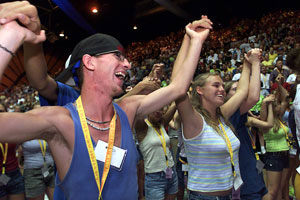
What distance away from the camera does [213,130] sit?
6.50 feet

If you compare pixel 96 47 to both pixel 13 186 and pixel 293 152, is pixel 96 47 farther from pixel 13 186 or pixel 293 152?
pixel 293 152

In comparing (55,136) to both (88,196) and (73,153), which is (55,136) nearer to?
(73,153)

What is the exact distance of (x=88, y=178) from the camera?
44.6 inches

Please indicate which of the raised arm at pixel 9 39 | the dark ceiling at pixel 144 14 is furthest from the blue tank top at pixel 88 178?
the dark ceiling at pixel 144 14

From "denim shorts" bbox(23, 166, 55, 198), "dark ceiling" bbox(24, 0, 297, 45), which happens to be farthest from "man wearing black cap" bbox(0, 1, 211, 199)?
"dark ceiling" bbox(24, 0, 297, 45)

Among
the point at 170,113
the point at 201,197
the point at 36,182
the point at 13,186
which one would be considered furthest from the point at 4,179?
the point at 201,197

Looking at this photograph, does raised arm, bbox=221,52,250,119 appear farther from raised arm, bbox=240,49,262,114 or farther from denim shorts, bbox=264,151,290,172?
denim shorts, bbox=264,151,290,172

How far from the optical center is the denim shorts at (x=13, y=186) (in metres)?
3.03

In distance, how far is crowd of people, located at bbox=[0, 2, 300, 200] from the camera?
112 centimetres

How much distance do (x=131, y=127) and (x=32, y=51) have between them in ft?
2.04

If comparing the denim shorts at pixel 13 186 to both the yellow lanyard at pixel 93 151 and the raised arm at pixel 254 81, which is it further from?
the raised arm at pixel 254 81

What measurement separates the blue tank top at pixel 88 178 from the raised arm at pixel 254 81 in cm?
152

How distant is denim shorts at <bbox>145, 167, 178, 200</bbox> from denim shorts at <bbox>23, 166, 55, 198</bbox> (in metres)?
1.33

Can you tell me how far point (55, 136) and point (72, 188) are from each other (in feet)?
0.77
